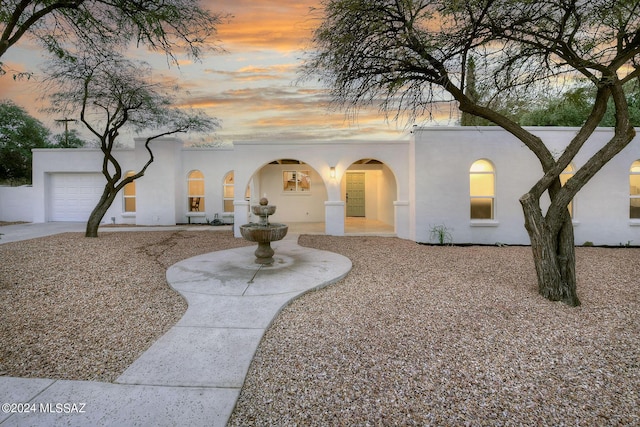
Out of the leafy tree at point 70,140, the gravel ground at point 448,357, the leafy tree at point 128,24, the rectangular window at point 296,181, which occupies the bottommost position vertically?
the gravel ground at point 448,357

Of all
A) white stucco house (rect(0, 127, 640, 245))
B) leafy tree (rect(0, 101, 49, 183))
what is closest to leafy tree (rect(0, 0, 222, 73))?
white stucco house (rect(0, 127, 640, 245))

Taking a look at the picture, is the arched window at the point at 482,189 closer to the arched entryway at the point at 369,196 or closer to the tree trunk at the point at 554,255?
the arched entryway at the point at 369,196

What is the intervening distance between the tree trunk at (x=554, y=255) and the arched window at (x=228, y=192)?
12608mm

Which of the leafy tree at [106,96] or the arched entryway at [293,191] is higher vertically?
the leafy tree at [106,96]

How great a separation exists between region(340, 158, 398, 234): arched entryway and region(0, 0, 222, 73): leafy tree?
8.06 meters

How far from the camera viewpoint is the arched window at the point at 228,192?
15.1 meters

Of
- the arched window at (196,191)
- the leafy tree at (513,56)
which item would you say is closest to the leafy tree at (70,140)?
the arched window at (196,191)

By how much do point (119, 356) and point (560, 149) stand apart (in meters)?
12.2

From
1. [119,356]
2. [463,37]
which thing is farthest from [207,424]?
[463,37]

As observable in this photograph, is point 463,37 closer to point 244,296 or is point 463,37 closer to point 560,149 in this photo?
point 244,296

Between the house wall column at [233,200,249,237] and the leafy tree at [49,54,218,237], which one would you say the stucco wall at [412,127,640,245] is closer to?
the house wall column at [233,200,249,237]

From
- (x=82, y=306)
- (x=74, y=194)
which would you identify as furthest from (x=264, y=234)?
(x=74, y=194)

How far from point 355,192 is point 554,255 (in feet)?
41.4

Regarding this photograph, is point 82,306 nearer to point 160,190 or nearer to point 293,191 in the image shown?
point 160,190
